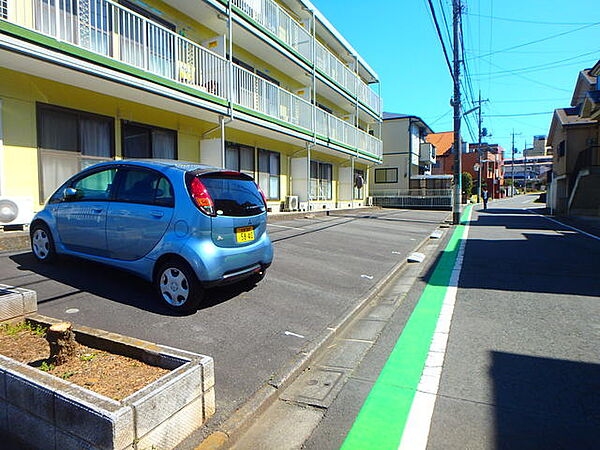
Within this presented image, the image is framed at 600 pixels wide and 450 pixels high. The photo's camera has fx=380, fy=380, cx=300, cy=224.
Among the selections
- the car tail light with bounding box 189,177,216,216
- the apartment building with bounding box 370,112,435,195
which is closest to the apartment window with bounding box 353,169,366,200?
the apartment building with bounding box 370,112,435,195

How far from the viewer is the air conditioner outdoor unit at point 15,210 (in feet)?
21.9

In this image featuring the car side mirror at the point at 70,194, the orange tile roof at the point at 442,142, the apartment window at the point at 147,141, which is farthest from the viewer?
the orange tile roof at the point at 442,142

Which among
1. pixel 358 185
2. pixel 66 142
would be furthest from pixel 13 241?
pixel 358 185

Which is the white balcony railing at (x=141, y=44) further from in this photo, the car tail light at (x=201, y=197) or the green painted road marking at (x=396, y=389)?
the green painted road marking at (x=396, y=389)

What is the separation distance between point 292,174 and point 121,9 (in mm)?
10355

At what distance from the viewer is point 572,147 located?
23844mm

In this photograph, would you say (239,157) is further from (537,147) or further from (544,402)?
(537,147)

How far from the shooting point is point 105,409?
1882 mm

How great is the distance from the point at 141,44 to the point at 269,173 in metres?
7.55

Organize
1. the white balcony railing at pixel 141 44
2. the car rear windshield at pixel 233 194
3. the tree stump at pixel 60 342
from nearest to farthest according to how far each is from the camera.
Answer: the tree stump at pixel 60 342, the car rear windshield at pixel 233 194, the white balcony railing at pixel 141 44

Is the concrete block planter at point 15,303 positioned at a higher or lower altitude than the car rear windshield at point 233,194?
lower

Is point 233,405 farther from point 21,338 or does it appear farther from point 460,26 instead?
point 460,26

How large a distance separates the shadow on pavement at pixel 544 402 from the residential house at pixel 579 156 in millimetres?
21211

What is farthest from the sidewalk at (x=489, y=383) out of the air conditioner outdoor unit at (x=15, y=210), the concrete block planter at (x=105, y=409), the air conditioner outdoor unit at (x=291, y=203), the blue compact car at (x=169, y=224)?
the air conditioner outdoor unit at (x=291, y=203)
